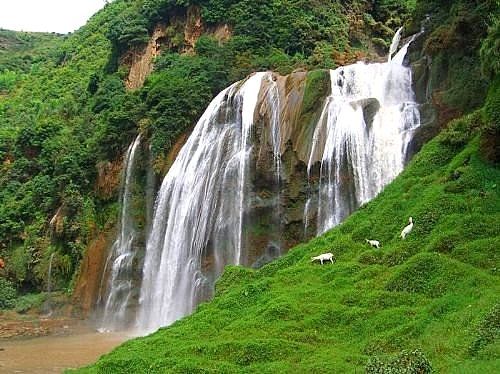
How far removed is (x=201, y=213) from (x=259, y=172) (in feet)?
9.90

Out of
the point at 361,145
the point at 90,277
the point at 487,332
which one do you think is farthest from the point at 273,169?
the point at 487,332

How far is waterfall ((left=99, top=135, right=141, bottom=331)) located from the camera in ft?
92.6

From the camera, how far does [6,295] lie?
31656 mm

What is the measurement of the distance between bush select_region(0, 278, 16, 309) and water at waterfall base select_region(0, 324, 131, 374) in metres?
5.47

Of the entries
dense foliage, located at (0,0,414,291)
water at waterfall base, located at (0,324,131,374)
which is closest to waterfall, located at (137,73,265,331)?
A: water at waterfall base, located at (0,324,131,374)

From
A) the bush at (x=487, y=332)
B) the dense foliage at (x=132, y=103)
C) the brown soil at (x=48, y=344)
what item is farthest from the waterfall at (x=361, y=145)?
the bush at (x=487, y=332)

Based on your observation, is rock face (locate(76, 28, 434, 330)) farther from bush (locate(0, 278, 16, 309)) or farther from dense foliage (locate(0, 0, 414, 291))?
bush (locate(0, 278, 16, 309))

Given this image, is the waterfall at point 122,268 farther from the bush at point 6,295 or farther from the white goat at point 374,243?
the white goat at point 374,243

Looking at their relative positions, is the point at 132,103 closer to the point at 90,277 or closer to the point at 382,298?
the point at 90,277

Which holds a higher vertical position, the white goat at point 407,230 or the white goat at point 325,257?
the white goat at point 407,230

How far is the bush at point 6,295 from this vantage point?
31219 mm

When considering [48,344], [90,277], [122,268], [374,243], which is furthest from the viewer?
[90,277]

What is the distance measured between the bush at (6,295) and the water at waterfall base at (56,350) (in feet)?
18.0

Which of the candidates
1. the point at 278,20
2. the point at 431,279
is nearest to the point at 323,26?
the point at 278,20
